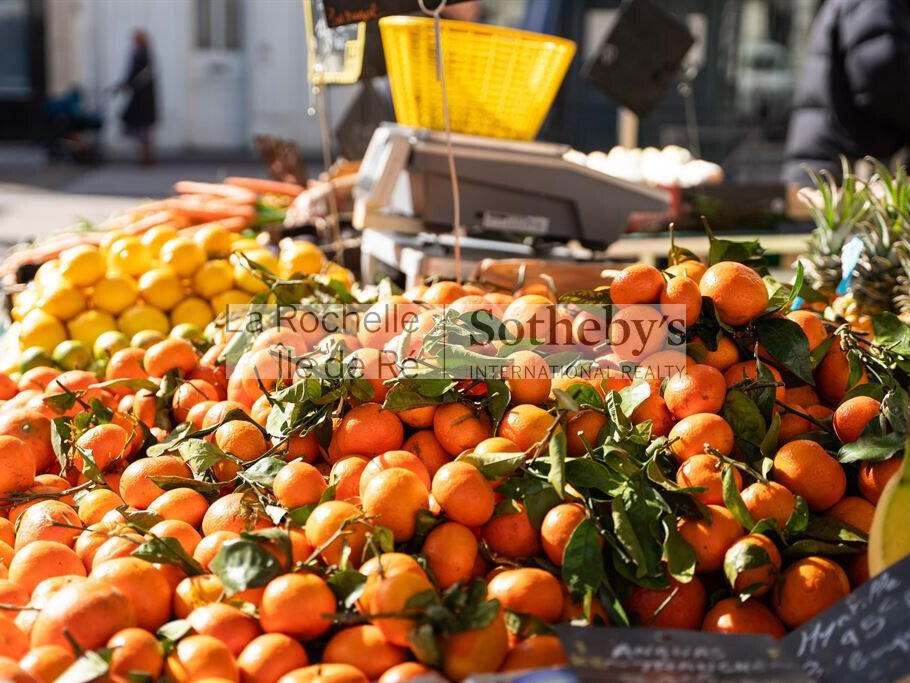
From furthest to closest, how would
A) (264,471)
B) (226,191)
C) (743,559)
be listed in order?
(226,191) < (264,471) < (743,559)

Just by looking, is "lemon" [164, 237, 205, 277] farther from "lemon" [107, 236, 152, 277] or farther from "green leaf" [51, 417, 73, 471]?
"green leaf" [51, 417, 73, 471]

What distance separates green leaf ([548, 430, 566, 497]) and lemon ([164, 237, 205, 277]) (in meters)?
1.72

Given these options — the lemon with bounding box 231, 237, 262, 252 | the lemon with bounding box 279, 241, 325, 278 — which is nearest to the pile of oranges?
the lemon with bounding box 279, 241, 325, 278

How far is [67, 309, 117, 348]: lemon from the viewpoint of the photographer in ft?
8.64

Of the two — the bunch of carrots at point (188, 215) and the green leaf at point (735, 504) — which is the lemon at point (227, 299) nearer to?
the bunch of carrots at point (188, 215)

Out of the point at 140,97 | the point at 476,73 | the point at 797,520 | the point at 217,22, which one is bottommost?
the point at 797,520

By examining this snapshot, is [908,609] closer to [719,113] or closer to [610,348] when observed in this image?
[610,348]

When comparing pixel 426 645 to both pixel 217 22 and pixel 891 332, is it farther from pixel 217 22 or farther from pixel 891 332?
pixel 217 22

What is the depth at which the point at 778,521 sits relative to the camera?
1.43 meters

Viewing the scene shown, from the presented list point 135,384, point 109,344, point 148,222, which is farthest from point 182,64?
point 135,384

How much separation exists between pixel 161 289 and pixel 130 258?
0.24m

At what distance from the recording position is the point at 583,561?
1.35 metres

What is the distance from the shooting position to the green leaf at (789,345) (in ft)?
5.40

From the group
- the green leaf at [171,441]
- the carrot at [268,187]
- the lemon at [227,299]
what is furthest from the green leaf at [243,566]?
the carrot at [268,187]
